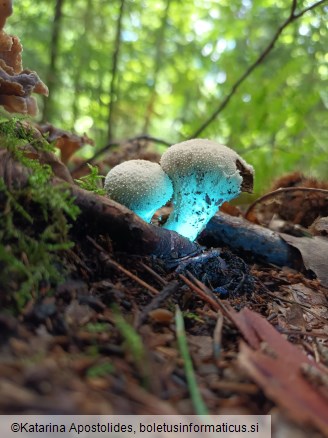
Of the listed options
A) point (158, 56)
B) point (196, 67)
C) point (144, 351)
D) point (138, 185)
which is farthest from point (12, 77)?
point (196, 67)

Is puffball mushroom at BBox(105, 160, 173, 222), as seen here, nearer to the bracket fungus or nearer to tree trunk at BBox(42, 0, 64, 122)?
the bracket fungus

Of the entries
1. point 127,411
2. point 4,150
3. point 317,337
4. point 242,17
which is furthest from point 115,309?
point 242,17

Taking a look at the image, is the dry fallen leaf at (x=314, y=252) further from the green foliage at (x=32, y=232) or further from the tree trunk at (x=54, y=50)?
the tree trunk at (x=54, y=50)

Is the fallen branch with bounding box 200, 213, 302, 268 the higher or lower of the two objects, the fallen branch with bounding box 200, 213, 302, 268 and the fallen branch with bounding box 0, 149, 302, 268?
the lower

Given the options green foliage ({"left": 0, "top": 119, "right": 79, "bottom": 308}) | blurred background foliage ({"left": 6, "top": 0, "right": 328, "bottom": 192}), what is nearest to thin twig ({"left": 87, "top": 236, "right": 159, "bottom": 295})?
green foliage ({"left": 0, "top": 119, "right": 79, "bottom": 308})

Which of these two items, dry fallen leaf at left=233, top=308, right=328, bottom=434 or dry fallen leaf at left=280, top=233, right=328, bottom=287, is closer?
dry fallen leaf at left=233, top=308, right=328, bottom=434

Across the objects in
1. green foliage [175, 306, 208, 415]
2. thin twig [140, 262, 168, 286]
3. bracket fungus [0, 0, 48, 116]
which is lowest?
thin twig [140, 262, 168, 286]

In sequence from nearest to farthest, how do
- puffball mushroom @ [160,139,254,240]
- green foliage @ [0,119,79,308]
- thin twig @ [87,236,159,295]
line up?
green foliage @ [0,119,79,308]
thin twig @ [87,236,159,295]
puffball mushroom @ [160,139,254,240]

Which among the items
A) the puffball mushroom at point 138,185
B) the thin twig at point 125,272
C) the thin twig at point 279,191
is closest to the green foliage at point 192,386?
the thin twig at point 125,272

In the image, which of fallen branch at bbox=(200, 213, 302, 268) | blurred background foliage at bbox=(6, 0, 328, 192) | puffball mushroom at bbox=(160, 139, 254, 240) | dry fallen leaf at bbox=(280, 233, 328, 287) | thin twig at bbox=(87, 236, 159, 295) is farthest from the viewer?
blurred background foliage at bbox=(6, 0, 328, 192)
